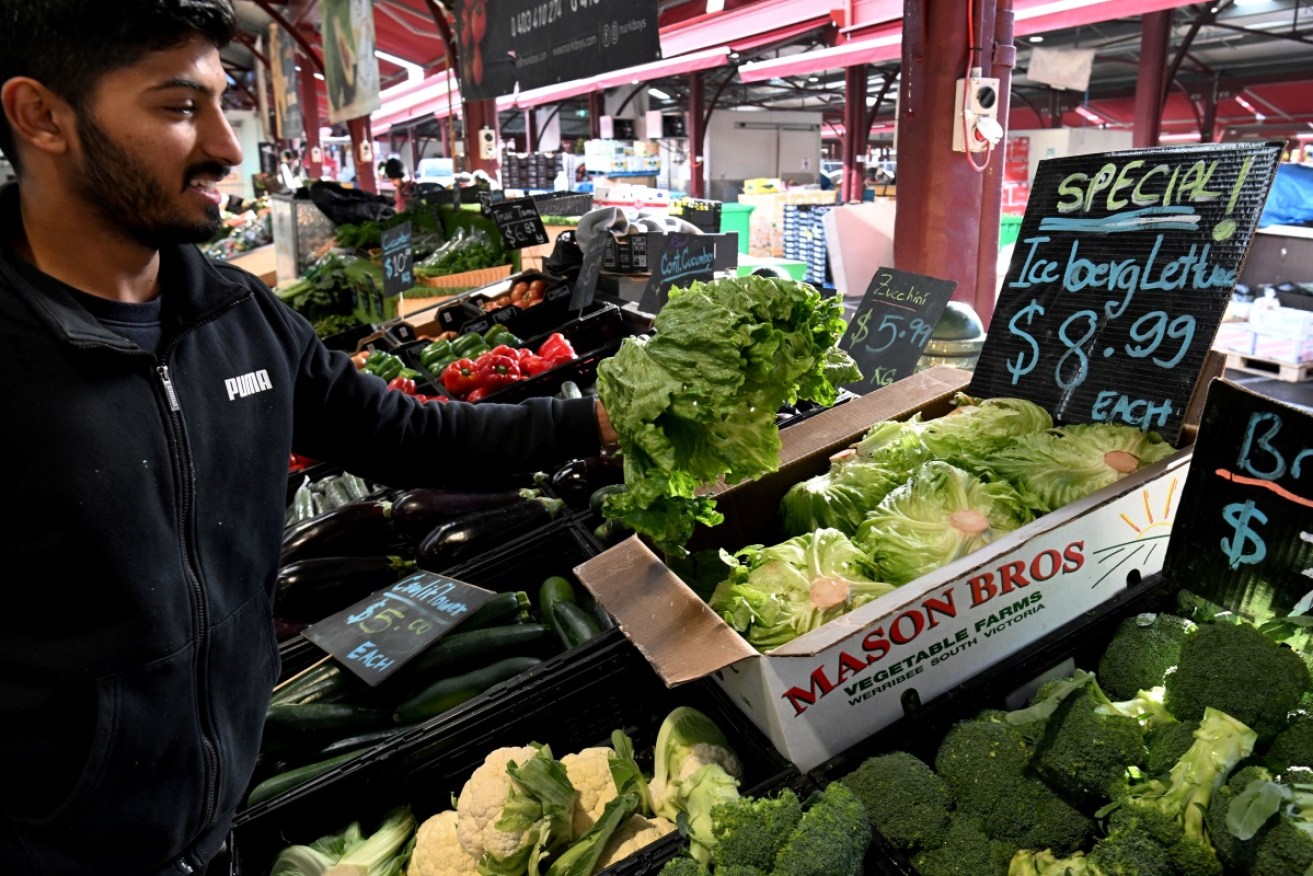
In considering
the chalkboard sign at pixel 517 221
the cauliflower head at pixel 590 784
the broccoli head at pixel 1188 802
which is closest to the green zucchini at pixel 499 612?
the cauliflower head at pixel 590 784

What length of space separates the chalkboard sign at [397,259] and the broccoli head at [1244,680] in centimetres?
519

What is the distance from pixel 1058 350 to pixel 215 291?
1773 millimetres

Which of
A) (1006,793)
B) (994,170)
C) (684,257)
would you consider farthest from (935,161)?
(1006,793)

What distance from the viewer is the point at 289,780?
187 cm

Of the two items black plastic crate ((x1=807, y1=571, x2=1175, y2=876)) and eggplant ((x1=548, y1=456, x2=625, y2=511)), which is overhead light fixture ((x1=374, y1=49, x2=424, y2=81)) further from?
black plastic crate ((x1=807, y1=571, x2=1175, y2=876))

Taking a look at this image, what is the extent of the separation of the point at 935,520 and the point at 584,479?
1285mm

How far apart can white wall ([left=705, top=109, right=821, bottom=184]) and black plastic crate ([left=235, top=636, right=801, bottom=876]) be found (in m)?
17.2

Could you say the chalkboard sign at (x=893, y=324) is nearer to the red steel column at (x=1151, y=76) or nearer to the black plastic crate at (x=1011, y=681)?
the black plastic crate at (x=1011, y=681)

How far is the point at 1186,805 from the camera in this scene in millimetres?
1208

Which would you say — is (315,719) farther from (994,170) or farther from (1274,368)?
(1274,368)

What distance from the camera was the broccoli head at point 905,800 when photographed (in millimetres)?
1333

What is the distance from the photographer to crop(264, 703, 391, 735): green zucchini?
2.00 metres

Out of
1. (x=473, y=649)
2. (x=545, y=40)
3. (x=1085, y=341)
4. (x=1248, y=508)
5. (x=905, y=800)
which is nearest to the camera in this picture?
(x=905, y=800)

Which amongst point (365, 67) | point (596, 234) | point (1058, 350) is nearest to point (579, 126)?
point (365, 67)
